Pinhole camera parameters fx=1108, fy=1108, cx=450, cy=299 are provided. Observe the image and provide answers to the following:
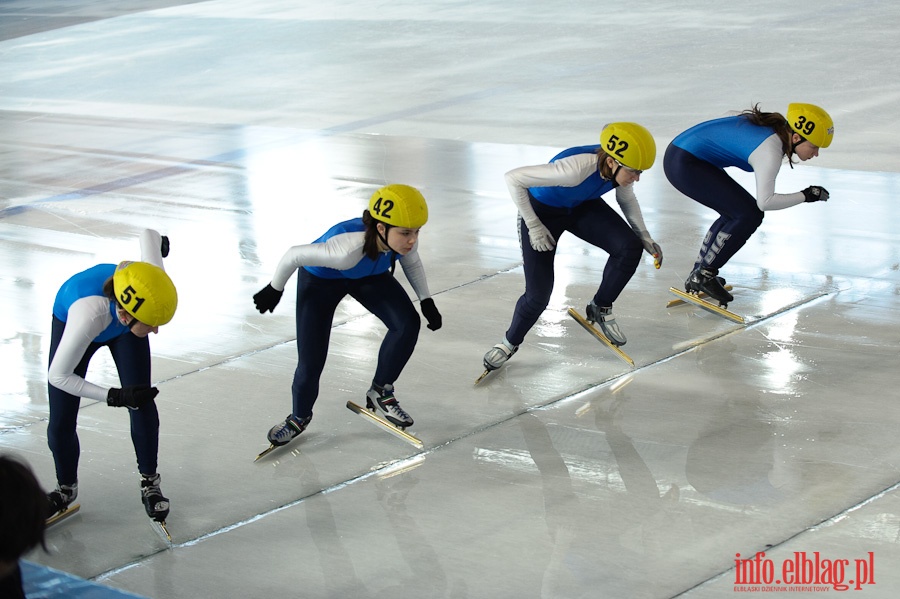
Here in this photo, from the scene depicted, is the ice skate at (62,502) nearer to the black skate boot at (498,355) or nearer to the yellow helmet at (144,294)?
the yellow helmet at (144,294)

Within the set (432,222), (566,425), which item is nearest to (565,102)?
(432,222)

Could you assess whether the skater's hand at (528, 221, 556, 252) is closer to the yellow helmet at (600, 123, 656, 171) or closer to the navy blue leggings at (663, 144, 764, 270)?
the yellow helmet at (600, 123, 656, 171)

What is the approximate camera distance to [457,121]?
505 inches

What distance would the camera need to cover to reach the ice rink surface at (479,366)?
435 centimetres

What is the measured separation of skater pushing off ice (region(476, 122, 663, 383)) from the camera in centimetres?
575

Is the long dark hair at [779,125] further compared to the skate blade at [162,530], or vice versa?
the long dark hair at [779,125]

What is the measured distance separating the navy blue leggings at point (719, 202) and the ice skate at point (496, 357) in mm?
1546

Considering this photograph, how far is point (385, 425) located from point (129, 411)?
1335 millimetres

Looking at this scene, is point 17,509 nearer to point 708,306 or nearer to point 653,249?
point 653,249

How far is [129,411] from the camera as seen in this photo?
4559 millimetres

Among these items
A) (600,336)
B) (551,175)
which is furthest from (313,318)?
(600,336)

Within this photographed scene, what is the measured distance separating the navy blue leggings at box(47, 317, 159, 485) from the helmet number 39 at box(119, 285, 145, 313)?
323 millimetres

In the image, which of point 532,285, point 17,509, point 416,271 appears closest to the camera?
point 17,509

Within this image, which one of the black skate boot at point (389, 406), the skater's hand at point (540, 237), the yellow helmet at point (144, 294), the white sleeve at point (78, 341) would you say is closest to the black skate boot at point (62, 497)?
the white sleeve at point (78, 341)
